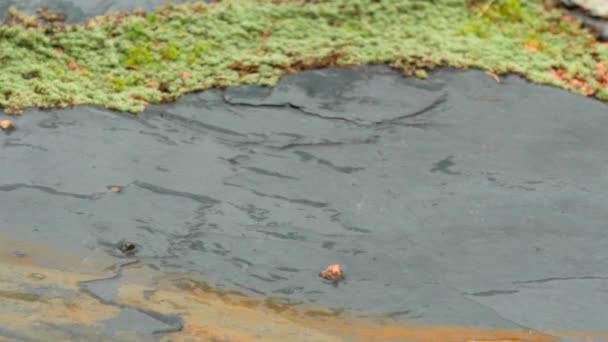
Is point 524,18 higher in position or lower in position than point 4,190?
higher

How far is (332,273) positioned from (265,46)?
120 inches

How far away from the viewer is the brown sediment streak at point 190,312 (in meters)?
4.04

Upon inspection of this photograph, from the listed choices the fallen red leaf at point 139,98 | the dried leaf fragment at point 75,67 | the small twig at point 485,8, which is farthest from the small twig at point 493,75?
the dried leaf fragment at point 75,67

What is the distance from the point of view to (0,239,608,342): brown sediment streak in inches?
159

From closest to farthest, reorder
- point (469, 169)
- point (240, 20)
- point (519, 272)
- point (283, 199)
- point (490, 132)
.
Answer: point (519, 272), point (283, 199), point (469, 169), point (490, 132), point (240, 20)

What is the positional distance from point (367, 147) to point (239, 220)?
1339 millimetres

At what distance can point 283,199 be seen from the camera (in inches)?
212

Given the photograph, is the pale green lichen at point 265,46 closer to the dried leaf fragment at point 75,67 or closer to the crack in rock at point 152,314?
the dried leaf fragment at point 75,67

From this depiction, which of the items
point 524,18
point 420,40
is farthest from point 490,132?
point 524,18

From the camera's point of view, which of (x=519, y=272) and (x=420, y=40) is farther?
(x=420, y=40)

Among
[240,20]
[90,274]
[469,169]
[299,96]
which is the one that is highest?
[240,20]

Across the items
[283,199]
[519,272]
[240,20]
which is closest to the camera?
[519,272]

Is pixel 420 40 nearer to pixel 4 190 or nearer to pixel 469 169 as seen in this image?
pixel 469 169

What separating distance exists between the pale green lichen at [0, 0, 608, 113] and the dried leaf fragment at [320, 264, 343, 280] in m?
2.27
